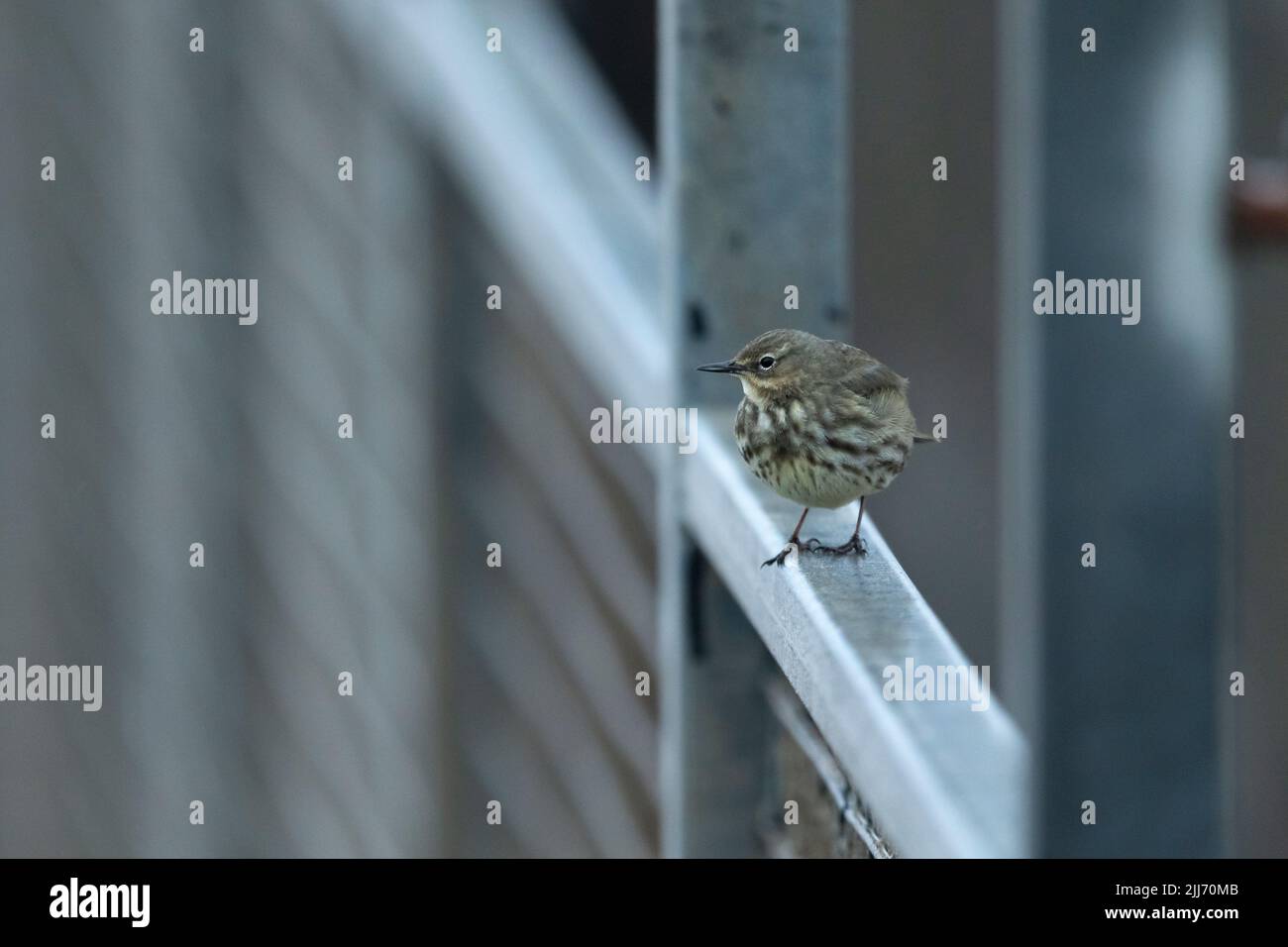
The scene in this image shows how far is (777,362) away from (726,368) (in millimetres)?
99

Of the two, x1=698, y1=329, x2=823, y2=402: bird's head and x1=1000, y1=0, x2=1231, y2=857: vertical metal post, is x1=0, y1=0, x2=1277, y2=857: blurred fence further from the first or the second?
x1=698, y1=329, x2=823, y2=402: bird's head

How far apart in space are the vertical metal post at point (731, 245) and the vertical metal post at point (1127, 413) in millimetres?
1196

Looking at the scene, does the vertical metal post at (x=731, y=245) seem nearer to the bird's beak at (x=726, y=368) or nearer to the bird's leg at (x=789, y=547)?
the bird's beak at (x=726, y=368)

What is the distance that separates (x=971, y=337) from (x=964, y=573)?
0.55m

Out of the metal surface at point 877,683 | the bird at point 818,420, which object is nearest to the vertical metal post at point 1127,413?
the metal surface at point 877,683

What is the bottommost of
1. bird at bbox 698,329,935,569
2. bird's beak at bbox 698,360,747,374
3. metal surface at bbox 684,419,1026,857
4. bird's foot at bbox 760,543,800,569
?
metal surface at bbox 684,419,1026,857

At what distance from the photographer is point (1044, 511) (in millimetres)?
1050

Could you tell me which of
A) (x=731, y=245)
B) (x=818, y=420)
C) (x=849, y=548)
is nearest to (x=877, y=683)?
(x=849, y=548)

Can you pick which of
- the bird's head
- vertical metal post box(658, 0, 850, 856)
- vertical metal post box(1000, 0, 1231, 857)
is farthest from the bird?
vertical metal post box(1000, 0, 1231, 857)

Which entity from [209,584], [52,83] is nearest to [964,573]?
[209,584]

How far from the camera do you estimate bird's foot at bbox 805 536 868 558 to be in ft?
6.10

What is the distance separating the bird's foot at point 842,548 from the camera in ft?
6.10

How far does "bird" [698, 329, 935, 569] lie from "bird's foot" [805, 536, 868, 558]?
0.09 metres
